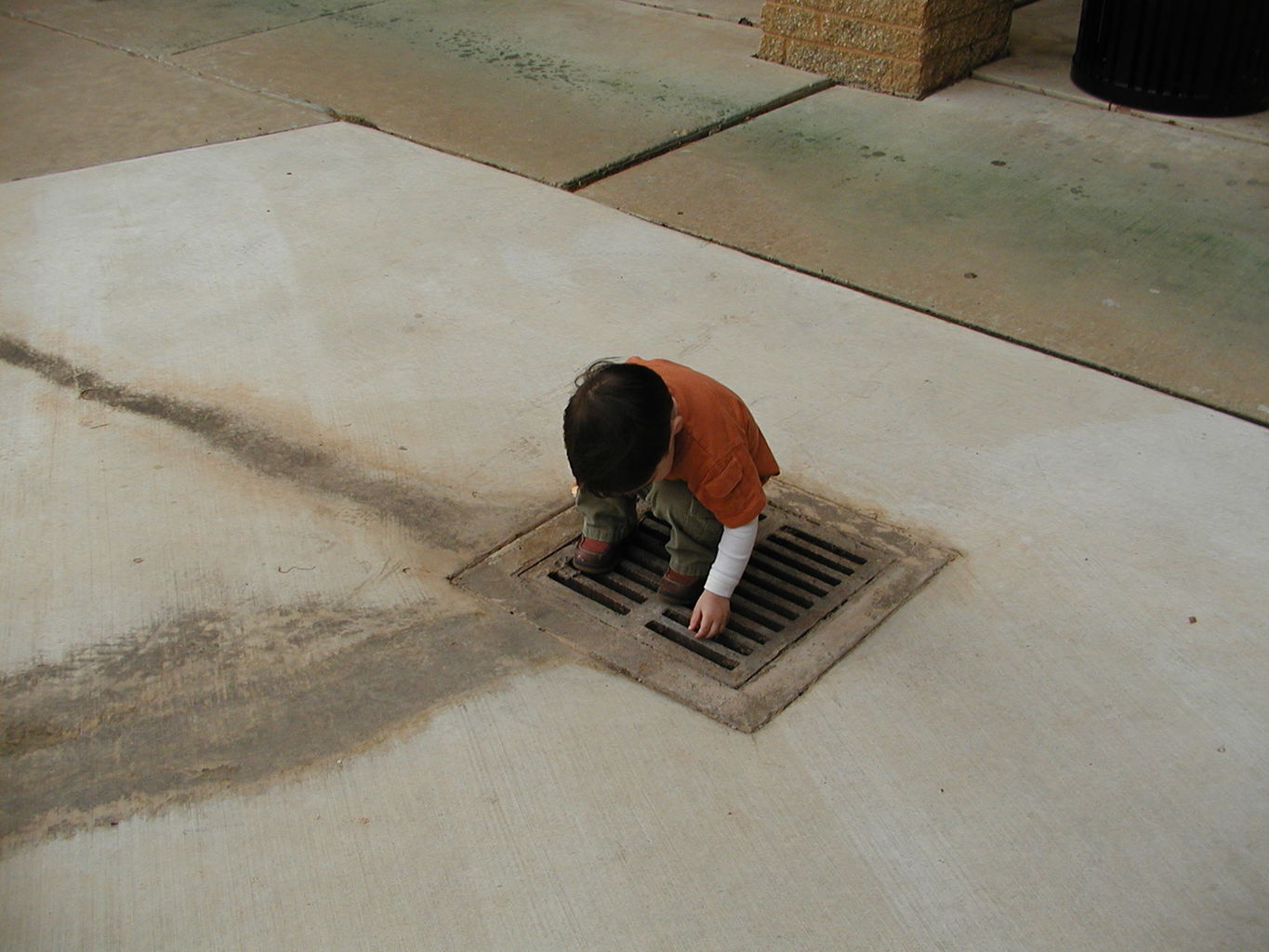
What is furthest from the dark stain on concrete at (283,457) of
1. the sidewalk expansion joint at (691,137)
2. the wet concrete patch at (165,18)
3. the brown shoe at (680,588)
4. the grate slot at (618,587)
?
the wet concrete patch at (165,18)

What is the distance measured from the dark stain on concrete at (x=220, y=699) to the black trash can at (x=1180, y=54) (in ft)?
12.5

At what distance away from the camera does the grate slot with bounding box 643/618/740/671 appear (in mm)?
2322

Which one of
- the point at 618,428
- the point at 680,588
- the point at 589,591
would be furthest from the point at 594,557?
the point at 618,428

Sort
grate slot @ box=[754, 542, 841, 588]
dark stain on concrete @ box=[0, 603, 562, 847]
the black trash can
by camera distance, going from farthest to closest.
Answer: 1. the black trash can
2. grate slot @ box=[754, 542, 841, 588]
3. dark stain on concrete @ box=[0, 603, 562, 847]

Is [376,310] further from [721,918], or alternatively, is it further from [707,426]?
[721,918]

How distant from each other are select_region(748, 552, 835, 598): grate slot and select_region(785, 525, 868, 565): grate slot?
93mm

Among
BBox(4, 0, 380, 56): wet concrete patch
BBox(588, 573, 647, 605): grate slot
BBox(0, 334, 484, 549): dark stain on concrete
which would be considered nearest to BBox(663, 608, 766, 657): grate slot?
BBox(588, 573, 647, 605): grate slot

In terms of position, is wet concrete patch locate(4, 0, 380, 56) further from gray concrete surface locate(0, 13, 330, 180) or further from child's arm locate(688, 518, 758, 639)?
child's arm locate(688, 518, 758, 639)

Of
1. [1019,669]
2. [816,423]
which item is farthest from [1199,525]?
[816,423]

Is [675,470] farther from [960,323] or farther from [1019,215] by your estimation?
[1019,215]

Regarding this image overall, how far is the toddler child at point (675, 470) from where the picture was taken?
207 centimetres

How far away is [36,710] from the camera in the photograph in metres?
2.21

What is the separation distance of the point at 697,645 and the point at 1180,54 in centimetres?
367

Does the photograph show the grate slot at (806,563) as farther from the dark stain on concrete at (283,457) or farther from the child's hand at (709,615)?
the dark stain on concrete at (283,457)
